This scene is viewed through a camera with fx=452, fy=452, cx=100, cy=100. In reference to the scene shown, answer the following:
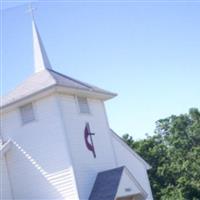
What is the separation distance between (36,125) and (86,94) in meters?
2.89

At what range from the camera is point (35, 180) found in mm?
18734

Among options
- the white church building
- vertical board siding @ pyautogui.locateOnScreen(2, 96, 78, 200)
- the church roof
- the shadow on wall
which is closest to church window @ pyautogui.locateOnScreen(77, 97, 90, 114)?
the white church building

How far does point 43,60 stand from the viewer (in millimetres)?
22406

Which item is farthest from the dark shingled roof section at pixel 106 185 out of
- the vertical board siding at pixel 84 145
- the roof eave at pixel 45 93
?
the roof eave at pixel 45 93

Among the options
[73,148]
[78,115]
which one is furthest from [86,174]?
[78,115]

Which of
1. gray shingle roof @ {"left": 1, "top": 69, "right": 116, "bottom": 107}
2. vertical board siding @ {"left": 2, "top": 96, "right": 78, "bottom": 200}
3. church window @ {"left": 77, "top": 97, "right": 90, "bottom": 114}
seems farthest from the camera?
church window @ {"left": 77, "top": 97, "right": 90, "bottom": 114}

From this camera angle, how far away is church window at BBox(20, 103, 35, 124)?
19188 mm

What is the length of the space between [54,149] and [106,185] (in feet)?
8.62

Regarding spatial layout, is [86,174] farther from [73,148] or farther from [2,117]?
[2,117]

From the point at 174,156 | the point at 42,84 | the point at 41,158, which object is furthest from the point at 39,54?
the point at 174,156

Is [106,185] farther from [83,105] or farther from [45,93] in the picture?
[45,93]

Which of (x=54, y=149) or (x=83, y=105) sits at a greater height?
(x=83, y=105)

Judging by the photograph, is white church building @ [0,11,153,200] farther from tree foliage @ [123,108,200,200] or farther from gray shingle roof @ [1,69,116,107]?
tree foliage @ [123,108,200,200]

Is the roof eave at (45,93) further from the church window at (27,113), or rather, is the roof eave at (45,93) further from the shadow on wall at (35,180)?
the shadow on wall at (35,180)
